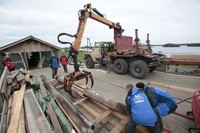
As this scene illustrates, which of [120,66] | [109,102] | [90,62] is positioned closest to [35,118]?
[109,102]

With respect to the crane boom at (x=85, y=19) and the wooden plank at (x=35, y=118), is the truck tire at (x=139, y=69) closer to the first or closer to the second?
the crane boom at (x=85, y=19)

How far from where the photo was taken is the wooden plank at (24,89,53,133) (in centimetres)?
183

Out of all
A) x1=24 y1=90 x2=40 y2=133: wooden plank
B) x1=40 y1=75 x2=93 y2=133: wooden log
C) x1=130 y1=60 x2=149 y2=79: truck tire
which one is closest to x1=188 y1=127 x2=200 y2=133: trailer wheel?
x1=40 y1=75 x2=93 y2=133: wooden log

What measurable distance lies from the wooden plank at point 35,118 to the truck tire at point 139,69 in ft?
16.8

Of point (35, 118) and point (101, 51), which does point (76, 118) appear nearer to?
point (35, 118)

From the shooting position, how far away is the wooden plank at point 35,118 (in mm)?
1826

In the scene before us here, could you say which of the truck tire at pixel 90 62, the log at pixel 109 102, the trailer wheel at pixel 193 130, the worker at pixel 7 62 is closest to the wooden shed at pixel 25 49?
the worker at pixel 7 62

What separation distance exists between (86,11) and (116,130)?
5175mm

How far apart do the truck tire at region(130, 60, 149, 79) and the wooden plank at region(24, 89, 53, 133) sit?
202 inches

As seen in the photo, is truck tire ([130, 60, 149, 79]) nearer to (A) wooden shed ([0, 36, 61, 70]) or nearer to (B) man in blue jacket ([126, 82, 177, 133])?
(B) man in blue jacket ([126, 82, 177, 133])

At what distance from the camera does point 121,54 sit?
22.9 ft

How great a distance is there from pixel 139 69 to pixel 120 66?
4.48 ft

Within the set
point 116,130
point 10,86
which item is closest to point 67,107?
point 116,130

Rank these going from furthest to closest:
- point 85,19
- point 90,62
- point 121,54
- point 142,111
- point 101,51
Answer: point 90,62, point 101,51, point 121,54, point 85,19, point 142,111
